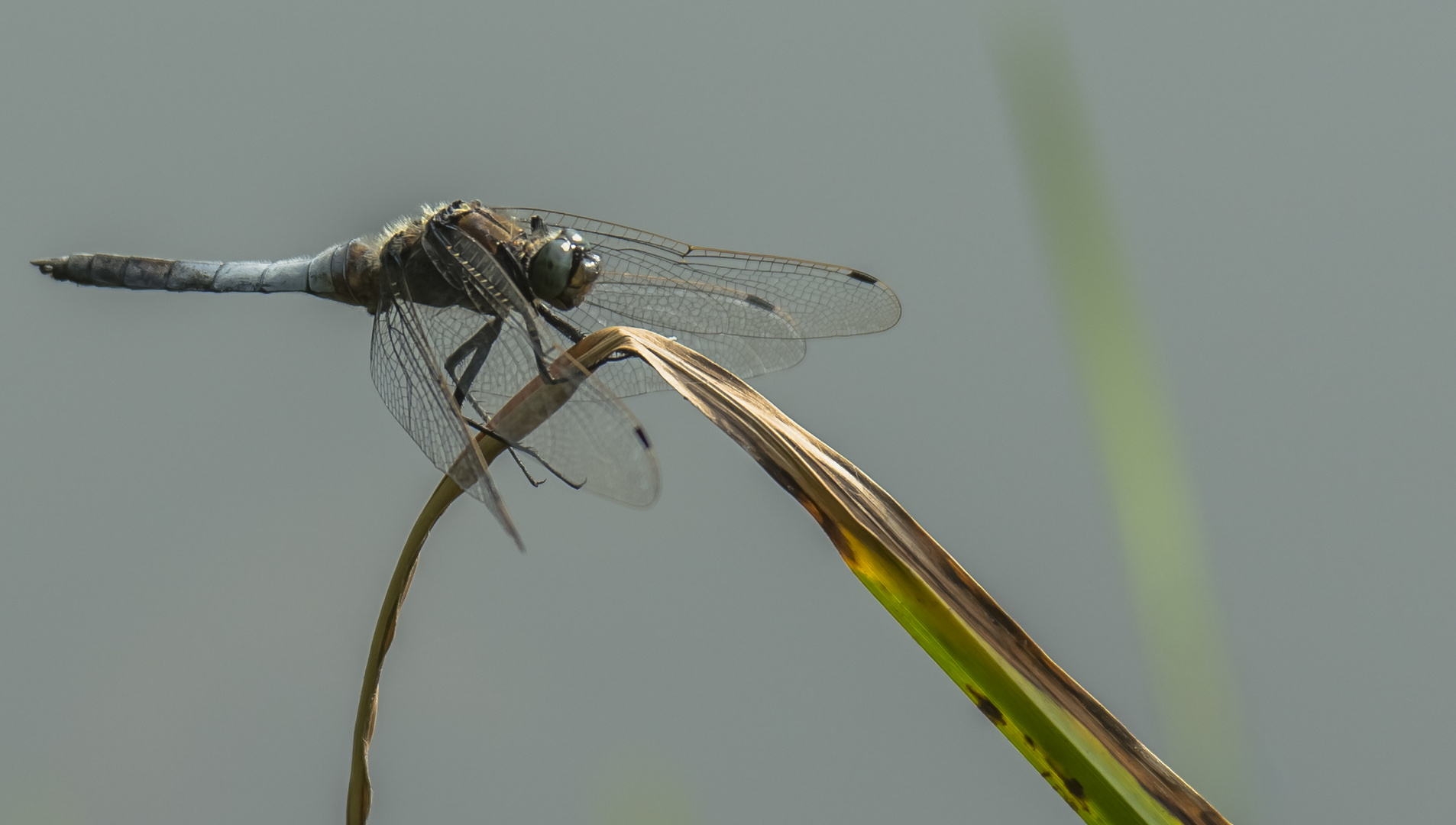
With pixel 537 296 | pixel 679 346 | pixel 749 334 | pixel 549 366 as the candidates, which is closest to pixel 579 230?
pixel 537 296

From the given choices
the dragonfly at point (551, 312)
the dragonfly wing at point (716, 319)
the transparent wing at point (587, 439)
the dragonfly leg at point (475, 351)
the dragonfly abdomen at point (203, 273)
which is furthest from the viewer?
the dragonfly abdomen at point (203, 273)

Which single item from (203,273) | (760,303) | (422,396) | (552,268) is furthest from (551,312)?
(203,273)

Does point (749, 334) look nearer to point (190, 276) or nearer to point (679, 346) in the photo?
point (679, 346)

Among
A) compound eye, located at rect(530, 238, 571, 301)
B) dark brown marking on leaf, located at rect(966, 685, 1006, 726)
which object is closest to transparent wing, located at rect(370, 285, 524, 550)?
compound eye, located at rect(530, 238, 571, 301)

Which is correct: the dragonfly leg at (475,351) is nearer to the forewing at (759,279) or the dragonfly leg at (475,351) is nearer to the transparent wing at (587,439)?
the transparent wing at (587,439)

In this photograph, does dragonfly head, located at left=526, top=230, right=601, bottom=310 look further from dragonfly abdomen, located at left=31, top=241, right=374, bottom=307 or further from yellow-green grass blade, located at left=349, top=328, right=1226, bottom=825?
yellow-green grass blade, located at left=349, top=328, right=1226, bottom=825

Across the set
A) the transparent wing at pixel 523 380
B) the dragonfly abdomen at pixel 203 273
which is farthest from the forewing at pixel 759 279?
the dragonfly abdomen at pixel 203 273

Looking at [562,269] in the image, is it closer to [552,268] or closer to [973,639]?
[552,268]
